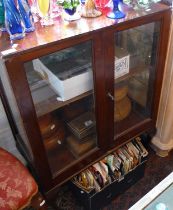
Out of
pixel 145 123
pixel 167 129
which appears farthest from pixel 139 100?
pixel 167 129

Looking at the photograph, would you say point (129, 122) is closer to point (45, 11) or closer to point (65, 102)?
point (65, 102)

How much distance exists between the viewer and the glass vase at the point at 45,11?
93 cm

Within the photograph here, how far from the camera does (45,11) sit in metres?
0.94

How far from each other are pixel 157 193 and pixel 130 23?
0.69 metres

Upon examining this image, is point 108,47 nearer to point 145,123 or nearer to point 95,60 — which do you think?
point 95,60

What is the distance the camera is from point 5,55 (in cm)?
73

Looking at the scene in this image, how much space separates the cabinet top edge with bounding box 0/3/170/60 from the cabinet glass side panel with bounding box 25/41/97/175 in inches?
2.5

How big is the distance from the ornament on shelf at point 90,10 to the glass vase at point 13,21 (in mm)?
299

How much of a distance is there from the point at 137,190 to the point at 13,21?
1250mm

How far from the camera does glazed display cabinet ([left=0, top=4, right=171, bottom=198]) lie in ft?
2.75

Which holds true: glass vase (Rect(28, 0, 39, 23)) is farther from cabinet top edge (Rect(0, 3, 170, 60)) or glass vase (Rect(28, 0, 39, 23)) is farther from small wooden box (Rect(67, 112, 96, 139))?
small wooden box (Rect(67, 112, 96, 139))

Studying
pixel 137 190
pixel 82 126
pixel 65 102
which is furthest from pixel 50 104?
pixel 137 190

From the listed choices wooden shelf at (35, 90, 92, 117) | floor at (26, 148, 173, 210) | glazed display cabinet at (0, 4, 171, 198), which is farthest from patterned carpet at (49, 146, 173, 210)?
wooden shelf at (35, 90, 92, 117)

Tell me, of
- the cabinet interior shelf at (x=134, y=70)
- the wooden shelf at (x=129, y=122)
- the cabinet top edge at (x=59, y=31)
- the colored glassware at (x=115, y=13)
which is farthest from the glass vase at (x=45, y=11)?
the wooden shelf at (x=129, y=122)
